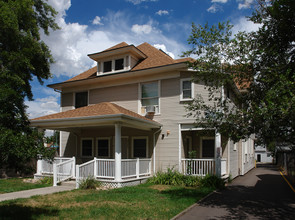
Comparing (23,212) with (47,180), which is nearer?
(23,212)

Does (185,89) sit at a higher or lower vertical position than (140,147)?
higher

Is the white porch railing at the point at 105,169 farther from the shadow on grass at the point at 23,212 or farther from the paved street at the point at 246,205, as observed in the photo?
A: the shadow on grass at the point at 23,212

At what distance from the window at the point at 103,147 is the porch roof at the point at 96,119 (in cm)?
284

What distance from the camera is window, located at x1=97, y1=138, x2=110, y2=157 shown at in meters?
15.9

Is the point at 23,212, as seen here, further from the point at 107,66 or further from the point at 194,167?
the point at 107,66

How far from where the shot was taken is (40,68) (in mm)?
16750

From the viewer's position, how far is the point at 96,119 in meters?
12.2

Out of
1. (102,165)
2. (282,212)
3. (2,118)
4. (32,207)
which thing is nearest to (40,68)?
(102,165)

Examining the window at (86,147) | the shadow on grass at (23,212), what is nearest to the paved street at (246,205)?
the shadow on grass at (23,212)

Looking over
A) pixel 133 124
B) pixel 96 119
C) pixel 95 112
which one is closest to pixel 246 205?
pixel 133 124

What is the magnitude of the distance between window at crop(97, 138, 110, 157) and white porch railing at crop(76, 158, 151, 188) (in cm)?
306

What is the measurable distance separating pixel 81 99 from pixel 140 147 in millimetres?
5277

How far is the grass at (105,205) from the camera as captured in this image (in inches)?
281

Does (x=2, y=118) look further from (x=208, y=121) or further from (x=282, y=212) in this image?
(x=282, y=212)
